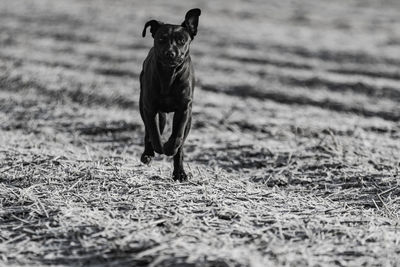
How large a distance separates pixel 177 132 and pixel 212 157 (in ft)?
5.89

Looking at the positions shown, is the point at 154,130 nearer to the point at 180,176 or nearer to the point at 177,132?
the point at 177,132

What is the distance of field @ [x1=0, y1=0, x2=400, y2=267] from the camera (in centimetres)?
352

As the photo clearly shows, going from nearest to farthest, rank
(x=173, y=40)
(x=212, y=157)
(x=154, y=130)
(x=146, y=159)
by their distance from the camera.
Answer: (x=173, y=40) → (x=154, y=130) → (x=146, y=159) → (x=212, y=157)

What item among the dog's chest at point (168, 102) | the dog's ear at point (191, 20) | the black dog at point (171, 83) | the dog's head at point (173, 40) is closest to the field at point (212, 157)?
the black dog at point (171, 83)

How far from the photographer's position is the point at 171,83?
4.82 m

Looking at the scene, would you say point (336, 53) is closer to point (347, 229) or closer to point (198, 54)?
point (198, 54)

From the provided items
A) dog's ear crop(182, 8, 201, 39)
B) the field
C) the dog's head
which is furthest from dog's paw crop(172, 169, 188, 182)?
dog's ear crop(182, 8, 201, 39)

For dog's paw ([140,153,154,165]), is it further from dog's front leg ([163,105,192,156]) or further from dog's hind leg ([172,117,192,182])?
dog's front leg ([163,105,192,156])

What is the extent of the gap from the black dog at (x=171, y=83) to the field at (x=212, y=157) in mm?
380

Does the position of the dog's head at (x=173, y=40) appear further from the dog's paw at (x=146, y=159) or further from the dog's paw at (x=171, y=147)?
the dog's paw at (x=146, y=159)

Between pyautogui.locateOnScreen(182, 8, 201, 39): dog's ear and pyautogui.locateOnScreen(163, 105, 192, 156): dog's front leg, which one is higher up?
pyautogui.locateOnScreen(182, 8, 201, 39): dog's ear

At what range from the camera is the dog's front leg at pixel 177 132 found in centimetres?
486

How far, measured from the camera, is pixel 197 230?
3.67 m

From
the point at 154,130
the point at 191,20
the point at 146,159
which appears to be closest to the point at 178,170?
the point at 154,130
